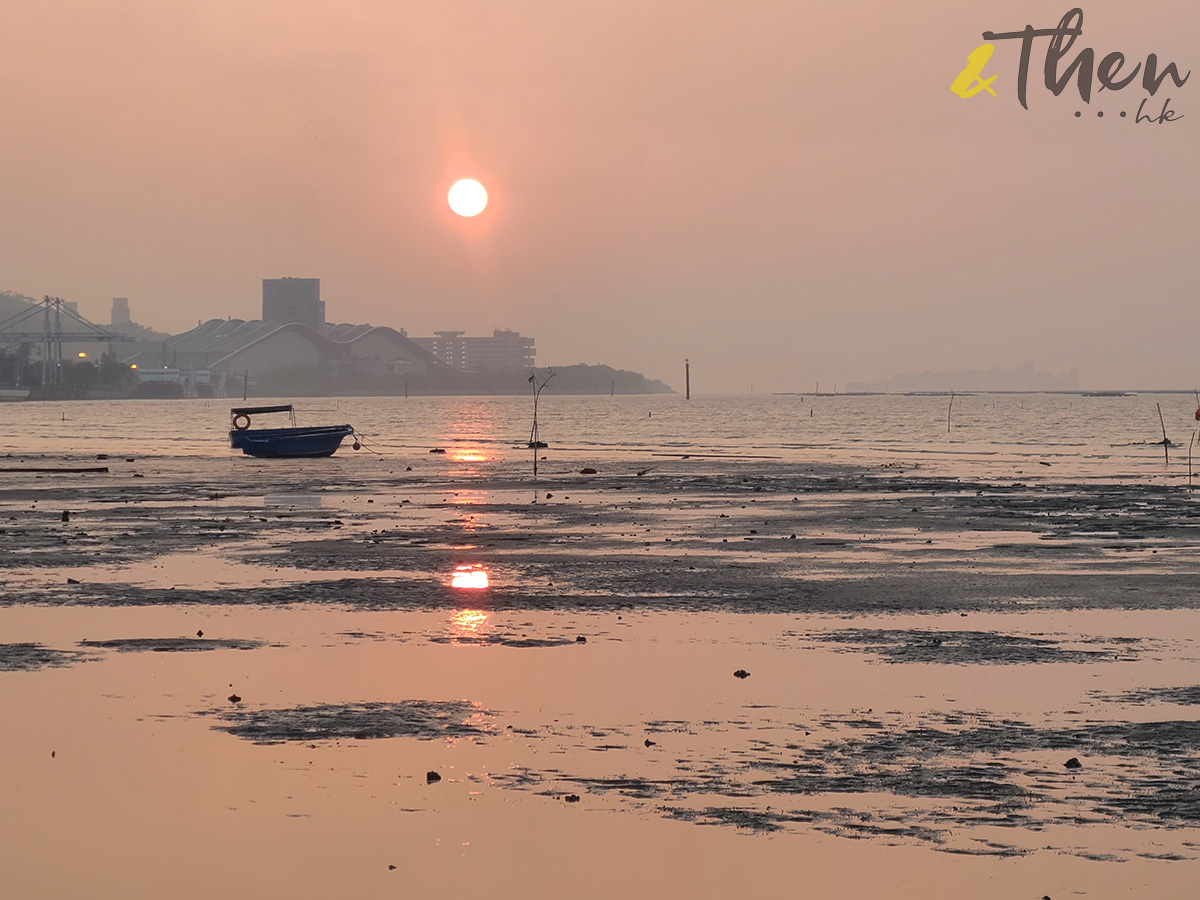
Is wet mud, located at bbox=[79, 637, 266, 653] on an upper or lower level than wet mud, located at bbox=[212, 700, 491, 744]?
upper

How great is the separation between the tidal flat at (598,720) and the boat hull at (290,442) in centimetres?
5005

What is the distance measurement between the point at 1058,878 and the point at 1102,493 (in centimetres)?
4318

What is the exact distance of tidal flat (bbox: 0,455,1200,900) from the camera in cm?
880

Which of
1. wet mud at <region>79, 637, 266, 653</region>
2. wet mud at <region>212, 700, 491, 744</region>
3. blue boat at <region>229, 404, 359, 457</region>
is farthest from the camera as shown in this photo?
blue boat at <region>229, 404, 359, 457</region>

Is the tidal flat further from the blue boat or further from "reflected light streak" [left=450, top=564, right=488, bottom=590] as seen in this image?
the blue boat

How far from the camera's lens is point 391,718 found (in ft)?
41.8

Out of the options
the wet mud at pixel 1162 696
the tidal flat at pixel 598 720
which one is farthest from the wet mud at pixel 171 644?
the wet mud at pixel 1162 696

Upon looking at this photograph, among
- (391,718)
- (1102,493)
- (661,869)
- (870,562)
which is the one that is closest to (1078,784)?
(661,869)

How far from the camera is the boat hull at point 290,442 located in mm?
78938

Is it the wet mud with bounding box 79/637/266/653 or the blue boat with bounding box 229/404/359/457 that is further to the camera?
the blue boat with bounding box 229/404/359/457

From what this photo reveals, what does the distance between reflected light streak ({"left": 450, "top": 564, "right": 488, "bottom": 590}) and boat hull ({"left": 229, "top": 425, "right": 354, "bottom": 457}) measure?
180ft

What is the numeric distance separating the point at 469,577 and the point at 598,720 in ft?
37.4

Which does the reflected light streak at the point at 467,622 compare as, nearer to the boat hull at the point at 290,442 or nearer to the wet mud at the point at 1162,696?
the wet mud at the point at 1162,696

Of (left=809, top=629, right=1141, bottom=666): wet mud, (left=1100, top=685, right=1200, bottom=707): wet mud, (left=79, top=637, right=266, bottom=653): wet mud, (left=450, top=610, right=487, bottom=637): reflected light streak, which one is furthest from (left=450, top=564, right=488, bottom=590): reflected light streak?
(left=1100, top=685, right=1200, bottom=707): wet mud
